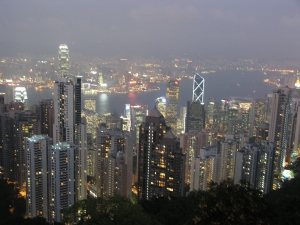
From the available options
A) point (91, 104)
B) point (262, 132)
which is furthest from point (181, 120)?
point (91, 104)

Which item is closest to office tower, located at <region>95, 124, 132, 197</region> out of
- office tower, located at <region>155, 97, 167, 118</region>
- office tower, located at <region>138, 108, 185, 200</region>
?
office tower, located at <region>138, 108, 185, 200</region>

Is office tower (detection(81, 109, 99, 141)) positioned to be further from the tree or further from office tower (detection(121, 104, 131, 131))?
the tree

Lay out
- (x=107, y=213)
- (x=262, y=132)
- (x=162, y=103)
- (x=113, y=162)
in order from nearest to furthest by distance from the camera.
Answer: (x=107, y=213) → (x=113, y=162) → (x=262, y=132) → (x=162, y=103)

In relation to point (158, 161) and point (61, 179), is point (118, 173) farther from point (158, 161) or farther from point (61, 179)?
point (61, 179)

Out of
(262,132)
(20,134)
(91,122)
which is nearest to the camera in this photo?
(20,134)

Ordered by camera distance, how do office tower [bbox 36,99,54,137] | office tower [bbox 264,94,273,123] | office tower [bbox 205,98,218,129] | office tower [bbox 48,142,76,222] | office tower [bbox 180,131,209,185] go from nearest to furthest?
office tower [bbox 48,142,76,222]
office tower [bbox 36,99,54,137]
office tower [bbox 180,131,209,185]
office tower [bbox 264,94,273,123]
office tower [bbox 205,98,218,129]

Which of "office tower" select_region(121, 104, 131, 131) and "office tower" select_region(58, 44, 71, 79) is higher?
"office tower" select_region(58, 44, 71, 79)

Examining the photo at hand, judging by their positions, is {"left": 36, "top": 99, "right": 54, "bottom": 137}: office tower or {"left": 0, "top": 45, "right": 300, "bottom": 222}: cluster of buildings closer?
{"left": 0, "top": 45, "right": 300, "bottom": 222}: cluster of buildings
